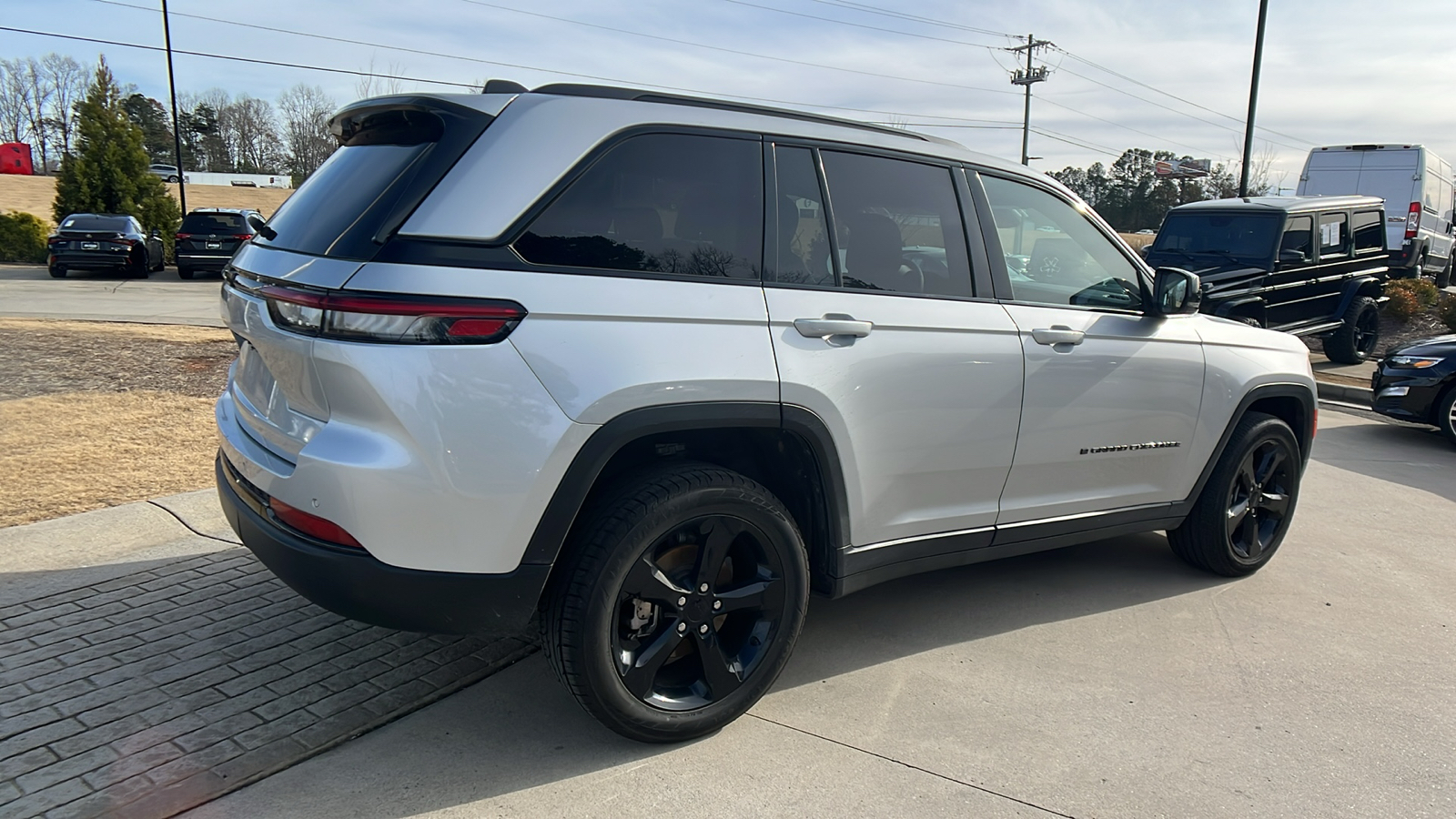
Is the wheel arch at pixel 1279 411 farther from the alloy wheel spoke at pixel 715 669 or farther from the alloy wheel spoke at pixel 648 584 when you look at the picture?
the alloy wheel spoke at pixel 648 584

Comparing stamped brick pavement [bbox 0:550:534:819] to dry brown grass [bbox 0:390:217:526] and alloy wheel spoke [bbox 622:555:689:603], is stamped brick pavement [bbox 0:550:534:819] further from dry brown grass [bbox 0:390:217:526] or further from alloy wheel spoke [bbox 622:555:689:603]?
dry brown grass [bbox 0:390:217:526]

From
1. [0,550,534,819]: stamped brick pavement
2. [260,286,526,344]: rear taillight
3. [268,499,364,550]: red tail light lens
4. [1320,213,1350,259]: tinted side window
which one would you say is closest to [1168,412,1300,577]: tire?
[0,550,534,819]: stamped brick pavement

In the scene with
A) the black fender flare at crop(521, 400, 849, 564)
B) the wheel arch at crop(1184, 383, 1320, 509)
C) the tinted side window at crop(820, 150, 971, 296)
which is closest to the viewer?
the black fender flare at crop(521, 400, 849, 564)

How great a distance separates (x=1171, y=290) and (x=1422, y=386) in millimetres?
5897

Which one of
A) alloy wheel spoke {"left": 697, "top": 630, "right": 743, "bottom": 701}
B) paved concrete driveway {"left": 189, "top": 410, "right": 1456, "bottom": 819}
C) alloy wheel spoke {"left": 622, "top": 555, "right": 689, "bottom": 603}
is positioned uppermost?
alloy wheel spoke {"left": 622, "top": 555, "right": 689, "bottom": 603}

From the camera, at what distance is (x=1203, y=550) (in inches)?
185

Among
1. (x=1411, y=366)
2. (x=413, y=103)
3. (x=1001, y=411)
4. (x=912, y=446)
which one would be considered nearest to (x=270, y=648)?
(x=413, y=103)

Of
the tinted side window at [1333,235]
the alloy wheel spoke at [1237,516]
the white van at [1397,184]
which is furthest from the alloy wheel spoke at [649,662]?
the white van at [1397,184]

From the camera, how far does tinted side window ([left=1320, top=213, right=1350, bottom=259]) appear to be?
11680mm

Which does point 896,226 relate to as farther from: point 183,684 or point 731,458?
point 183,684

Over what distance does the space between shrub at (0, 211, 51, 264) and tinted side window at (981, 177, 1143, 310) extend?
1165 inches

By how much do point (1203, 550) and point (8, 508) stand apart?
5.98 m

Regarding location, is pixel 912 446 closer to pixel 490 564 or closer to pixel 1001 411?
pixel 1001 411

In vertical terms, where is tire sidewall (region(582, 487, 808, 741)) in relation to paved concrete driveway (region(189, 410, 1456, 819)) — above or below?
above
